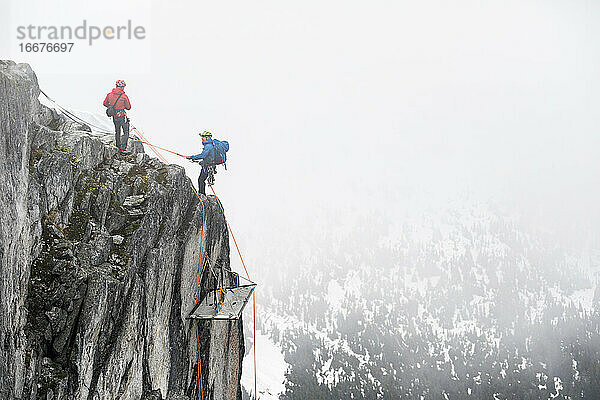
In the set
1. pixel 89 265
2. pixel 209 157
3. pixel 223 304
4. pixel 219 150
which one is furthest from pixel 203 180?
pixel 89 265

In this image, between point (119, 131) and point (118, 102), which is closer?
point (119, 131)

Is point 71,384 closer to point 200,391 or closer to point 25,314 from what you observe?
point 25,314

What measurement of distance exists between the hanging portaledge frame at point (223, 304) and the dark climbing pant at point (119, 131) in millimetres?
7843

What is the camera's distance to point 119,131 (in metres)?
18.8

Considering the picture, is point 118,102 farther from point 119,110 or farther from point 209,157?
point 209,157

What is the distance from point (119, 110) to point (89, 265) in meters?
8.49

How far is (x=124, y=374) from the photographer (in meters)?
13.6

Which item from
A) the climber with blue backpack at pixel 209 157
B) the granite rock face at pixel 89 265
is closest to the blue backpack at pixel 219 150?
the climber with blue backpack at pixel 209 157

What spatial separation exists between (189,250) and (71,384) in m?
7.19

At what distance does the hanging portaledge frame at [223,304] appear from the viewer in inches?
715

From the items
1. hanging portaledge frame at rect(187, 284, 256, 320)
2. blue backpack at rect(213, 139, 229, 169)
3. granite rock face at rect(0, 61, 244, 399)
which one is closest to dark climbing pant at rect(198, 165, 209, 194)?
blue backpack at rect(213, 139, 229, 169)

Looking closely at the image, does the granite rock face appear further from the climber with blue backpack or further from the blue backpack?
the blue backpack

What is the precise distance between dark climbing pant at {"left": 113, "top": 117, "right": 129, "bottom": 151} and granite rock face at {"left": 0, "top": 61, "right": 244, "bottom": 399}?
1.70ft

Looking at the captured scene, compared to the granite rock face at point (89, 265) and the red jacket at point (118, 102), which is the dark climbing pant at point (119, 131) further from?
the granite rock face at point (89, 265)
